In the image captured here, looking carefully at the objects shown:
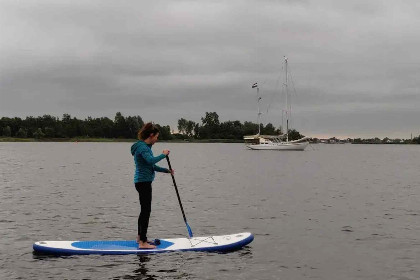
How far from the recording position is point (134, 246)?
14844mm

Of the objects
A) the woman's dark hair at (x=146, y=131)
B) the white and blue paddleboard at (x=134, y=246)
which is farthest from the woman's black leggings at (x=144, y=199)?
the woman's dark hair at (x=146, y=131)

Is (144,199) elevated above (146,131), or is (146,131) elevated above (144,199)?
(146,131)

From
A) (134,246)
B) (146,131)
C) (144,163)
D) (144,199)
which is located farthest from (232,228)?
(146,131)

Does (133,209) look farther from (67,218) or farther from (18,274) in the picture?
(18,274)

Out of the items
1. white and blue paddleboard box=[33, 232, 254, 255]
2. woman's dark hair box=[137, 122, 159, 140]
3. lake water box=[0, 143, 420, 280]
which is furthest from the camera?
white and blue paddleboard box=[33, 232, 254, 255]

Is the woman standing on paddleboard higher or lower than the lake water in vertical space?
higher

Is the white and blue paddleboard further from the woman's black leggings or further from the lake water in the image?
the woman's black leggings

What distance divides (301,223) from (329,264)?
7134 millimetres

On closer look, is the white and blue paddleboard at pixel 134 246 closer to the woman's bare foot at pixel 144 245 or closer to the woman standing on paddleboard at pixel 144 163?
the woman's bare foot at pixel 144 245

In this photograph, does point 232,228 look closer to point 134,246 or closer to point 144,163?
point 134,246

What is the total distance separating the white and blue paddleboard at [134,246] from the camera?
14.5 m

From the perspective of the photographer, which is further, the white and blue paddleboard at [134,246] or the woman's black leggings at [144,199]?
the white and blue paddleboard at [134,246]

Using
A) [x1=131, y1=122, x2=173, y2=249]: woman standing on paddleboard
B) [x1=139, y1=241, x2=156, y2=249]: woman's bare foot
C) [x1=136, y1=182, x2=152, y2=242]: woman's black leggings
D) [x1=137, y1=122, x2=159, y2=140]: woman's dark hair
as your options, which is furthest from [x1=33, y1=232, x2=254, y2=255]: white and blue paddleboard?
[x1=137, y1=122, x2=159, y2=140]: woman's dark hair

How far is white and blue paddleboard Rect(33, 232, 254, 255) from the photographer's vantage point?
47.6 ft
